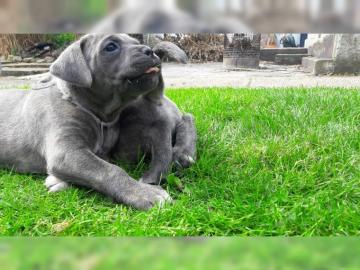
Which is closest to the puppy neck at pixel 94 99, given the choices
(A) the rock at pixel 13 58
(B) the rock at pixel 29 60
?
(A) the rock at pixel 13 58

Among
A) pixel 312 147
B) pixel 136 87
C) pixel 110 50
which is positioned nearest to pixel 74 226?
pixel 136 87

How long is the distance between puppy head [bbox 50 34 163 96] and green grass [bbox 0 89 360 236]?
0.49 metres

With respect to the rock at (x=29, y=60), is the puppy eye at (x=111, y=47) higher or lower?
higher

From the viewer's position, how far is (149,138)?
2.47 m

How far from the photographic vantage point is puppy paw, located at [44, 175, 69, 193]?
213cm

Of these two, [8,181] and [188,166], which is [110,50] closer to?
[188,166]

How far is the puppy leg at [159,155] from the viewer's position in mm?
2188

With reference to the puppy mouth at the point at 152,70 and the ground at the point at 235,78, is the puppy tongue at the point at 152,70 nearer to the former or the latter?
the puppy mouth at the point at 152,70

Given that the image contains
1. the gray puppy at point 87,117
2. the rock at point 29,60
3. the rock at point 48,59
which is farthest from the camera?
the rock at point 29,60

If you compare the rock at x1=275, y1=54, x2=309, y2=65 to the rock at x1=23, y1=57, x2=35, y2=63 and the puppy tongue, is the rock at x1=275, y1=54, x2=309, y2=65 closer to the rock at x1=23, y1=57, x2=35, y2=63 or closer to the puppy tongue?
the rock at x1=23, y1=57, x2=35, y2=63

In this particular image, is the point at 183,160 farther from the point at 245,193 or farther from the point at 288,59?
the point at 288,59

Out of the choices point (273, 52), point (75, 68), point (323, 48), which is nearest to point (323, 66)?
point (323, 48)

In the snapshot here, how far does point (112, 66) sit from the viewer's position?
7.30ft

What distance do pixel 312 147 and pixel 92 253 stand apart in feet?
7.16
